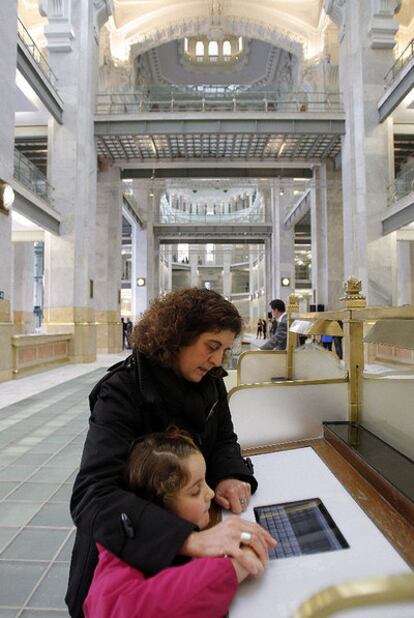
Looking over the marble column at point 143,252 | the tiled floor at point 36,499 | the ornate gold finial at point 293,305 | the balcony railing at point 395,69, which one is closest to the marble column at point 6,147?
the tiled floor at point 36,499

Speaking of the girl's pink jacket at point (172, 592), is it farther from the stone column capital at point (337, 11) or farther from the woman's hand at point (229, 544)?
the stone column capital at point (337, 11)

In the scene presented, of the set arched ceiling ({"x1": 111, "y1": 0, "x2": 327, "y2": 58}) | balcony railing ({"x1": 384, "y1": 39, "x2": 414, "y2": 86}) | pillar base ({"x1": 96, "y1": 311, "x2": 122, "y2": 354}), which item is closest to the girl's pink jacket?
balcony railing ({"x1": 384, "y1": 39, "x2": 414, "y2": 86})

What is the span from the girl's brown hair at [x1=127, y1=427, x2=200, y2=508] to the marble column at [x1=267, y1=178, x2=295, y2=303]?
24.5m

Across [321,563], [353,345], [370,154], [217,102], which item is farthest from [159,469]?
[217,102]

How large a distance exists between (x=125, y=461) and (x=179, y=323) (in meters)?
0.50

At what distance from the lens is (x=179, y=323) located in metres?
1.47

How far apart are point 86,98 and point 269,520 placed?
15751mm

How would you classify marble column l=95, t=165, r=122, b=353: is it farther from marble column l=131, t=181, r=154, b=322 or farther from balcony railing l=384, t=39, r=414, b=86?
balcony railing l=384, t=39, r=414, b=86

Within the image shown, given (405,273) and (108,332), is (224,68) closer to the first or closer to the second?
(405,273)

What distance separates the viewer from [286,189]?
1016 inches

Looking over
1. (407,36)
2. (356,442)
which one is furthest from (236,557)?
(407,36)

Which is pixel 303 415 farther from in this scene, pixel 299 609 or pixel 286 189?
pixel 286 189

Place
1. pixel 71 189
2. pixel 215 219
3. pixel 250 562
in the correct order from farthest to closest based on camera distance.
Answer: pixel 215 219
pixel 71 189
pixel 250 562

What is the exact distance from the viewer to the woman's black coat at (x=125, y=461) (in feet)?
3.63
